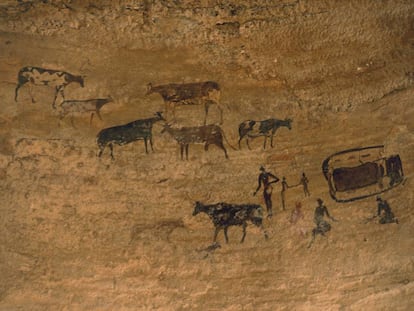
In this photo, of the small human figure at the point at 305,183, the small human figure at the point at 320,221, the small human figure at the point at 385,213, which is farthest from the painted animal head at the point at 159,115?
the small human figure at the point at 385,213

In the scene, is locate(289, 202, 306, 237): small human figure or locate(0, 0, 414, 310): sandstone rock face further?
locate(289, 202, 306, 237): small human figure

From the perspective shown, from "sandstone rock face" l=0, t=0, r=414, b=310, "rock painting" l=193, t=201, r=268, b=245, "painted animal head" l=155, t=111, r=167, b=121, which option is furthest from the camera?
"painted animal head" l=155, t=111, r=167, b=121

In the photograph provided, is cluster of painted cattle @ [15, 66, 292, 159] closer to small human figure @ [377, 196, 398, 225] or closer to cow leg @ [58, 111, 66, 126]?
cow leg @ [58, 111, 66, 126]

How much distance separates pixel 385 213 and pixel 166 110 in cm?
138

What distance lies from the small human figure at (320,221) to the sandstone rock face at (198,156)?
0.03 m

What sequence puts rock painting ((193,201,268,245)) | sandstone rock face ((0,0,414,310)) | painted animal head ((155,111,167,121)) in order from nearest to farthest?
1. sandstone rock face ((0,0,414,310))
2. rock painting ((193,201,268,245))
3. painted animal head ((155,111,167,121))

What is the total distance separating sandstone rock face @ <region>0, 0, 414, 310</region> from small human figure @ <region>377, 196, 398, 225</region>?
3 cm

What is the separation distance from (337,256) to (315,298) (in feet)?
0.87

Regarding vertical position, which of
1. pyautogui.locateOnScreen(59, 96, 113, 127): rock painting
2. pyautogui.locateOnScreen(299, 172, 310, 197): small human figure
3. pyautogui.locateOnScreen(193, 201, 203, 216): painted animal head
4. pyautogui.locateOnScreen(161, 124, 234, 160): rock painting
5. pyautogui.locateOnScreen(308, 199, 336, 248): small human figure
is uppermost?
pyautogui.locateOnScreen(59, 96, 113, 127): rock painting

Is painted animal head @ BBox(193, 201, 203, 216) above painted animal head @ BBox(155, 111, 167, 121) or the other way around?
the other way around

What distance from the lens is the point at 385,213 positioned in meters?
3.17

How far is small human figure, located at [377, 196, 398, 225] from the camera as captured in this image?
10.4 ft

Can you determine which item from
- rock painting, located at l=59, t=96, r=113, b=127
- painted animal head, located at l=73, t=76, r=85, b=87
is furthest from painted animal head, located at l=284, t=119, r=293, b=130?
painted animal head, located at l=73, t=76, r=85, b=87

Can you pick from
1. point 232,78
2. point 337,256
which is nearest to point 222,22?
point 232,78
